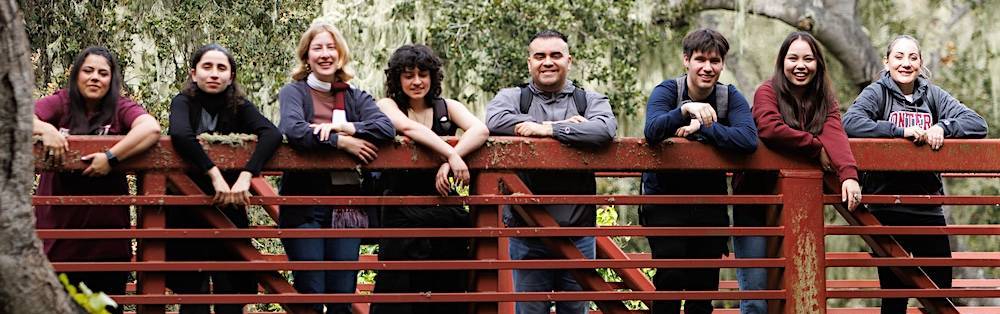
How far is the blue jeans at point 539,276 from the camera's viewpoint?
5.10m

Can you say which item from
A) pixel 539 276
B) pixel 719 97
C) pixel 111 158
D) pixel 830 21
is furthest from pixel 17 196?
pixel 830 21

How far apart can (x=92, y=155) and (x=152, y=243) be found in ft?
1.28

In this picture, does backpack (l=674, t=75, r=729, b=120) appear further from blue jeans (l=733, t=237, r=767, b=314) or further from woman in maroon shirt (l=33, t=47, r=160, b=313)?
woman in maroon shirt (l=33, t=47, r=160, b=313)

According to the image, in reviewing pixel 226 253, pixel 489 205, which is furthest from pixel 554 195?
pixel 226 253

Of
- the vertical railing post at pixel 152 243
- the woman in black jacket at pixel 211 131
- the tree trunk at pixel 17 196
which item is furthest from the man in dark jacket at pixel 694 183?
the tree trunk at pixel 17 196

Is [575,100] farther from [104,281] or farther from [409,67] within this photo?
[104,281]

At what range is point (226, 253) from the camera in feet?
16.0

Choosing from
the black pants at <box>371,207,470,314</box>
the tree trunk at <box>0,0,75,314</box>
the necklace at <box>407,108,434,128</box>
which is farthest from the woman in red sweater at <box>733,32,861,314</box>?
the tree trunk at <box>0,0,75,314</box>

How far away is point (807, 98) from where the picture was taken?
5.11 metres

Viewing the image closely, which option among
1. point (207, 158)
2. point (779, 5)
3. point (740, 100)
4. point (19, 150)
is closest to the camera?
point (19, 150)

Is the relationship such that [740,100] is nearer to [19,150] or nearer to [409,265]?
[409,265]

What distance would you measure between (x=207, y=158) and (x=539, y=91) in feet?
4.59

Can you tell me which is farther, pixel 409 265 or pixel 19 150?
pixel 409 265

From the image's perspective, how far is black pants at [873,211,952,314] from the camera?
5289 millimetres
